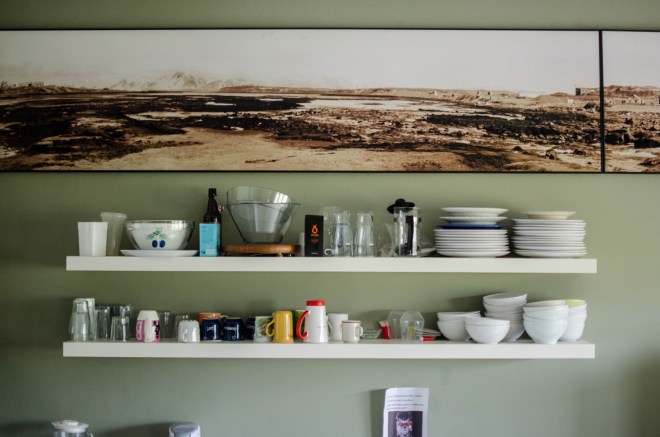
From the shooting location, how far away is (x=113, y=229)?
2.66 metres

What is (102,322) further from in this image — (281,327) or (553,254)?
(553,254)

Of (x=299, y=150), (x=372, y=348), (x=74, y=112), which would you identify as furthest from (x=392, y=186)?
(x=74, y=112)

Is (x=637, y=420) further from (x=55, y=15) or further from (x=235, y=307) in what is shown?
(x=55, y=15)

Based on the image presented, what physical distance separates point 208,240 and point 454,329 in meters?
1.07

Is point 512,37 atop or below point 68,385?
atop

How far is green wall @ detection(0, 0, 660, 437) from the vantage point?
273cm

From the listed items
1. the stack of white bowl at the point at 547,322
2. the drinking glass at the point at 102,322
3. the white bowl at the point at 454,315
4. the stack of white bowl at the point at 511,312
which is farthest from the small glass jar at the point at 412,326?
the drinking glass at the point at 102,322

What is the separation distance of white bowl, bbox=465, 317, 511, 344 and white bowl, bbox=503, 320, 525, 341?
8 centimetres

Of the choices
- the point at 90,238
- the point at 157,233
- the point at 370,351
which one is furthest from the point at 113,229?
the point at 370,351

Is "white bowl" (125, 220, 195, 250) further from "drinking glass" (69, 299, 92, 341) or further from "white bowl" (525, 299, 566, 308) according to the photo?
"white bowl" (525, 299, 566, 308)

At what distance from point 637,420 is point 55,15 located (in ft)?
10.2

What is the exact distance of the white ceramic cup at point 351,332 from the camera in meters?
2.55

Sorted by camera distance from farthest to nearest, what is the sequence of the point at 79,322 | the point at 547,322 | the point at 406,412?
the point at 406,412 < the point at 79,322 < the point at 547,322

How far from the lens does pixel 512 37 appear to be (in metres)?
2.76
